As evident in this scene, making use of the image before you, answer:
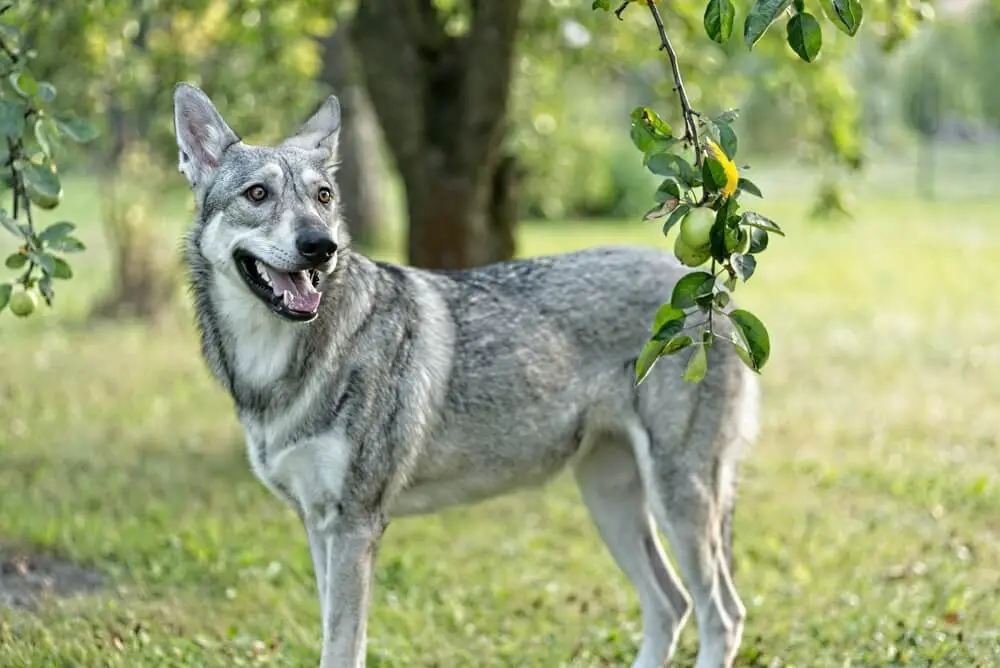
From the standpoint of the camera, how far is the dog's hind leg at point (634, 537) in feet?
18.4

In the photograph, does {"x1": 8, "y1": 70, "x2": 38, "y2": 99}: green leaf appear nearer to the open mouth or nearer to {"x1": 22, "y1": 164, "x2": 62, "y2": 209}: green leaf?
{"x1": 22, "y1": 164, "x2": 62, "y2": 209}: green leaf

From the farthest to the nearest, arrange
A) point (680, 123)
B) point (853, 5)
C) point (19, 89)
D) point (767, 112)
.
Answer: point (767, 112) → point (680, 123) → point (19, 89) → point (853, 5)

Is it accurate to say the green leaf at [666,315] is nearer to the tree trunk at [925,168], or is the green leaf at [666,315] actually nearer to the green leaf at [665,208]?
the green leaf at [665,208]

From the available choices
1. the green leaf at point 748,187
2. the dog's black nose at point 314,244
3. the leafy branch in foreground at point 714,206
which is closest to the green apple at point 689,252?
the leafy branch in foreground at point 714,206

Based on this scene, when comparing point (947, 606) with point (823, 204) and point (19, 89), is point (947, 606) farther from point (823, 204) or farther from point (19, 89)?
point (19, 89)

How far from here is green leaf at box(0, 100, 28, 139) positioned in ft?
13.1

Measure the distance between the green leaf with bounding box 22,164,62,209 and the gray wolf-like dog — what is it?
2.12ft

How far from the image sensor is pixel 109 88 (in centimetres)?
935

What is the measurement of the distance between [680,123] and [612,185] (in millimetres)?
18042

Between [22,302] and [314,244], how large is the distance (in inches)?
37.3

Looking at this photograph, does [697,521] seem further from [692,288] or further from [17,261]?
[17,261]

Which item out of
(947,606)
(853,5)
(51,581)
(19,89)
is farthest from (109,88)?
(853,5)

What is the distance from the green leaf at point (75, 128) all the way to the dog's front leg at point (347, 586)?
1.60 meters

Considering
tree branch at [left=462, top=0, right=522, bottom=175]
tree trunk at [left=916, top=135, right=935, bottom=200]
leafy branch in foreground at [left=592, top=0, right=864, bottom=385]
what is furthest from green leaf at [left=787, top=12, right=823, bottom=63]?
tree trunk at [left=916, top=135, right=935, bottom=200]
